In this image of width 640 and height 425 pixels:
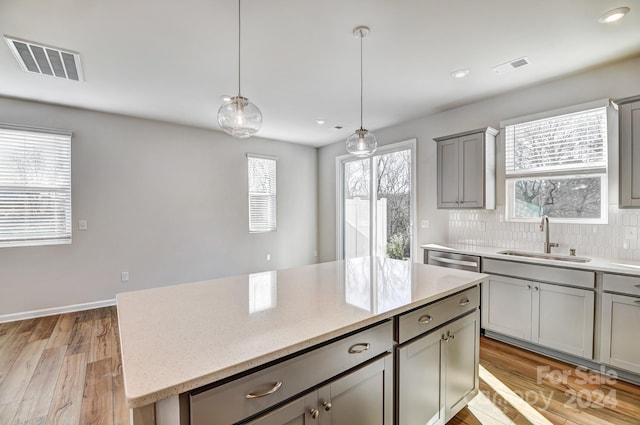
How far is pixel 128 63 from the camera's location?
110 inches

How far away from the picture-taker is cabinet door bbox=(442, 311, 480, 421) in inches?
71.3

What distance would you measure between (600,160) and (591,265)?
115 centimetres

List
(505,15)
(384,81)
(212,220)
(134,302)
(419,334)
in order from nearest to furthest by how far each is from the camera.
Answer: (134,302) → (419,334) → (505,15) → (384,81) → (212,220)

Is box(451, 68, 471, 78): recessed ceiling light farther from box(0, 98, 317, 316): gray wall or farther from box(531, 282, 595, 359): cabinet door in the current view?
box(0, 98, 317, 316): gray wall

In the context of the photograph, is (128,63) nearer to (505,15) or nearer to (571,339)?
(505,15)

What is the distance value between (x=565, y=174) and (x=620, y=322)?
1501 mm

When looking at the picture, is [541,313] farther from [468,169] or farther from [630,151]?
[468,169]

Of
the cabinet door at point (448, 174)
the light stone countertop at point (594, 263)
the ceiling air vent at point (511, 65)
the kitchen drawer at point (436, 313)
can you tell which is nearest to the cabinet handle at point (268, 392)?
the kitchen drawer at point (436, 313)

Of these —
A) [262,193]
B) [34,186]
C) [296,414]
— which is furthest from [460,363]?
[34,186]

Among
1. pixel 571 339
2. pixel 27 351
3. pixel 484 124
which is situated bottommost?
pixel 27 351

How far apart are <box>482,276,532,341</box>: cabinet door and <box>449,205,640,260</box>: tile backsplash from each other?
27.0 inches

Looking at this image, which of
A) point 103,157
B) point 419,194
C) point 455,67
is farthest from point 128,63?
point 419,194

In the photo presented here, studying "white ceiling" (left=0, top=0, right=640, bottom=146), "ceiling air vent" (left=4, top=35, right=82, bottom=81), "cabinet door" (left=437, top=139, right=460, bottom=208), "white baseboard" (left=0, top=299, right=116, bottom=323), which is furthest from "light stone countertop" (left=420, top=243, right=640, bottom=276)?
"white baseboard" (left=0, top=299, right=116, bottom=323)

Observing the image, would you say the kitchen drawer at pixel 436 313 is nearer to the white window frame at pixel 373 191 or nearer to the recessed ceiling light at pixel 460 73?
the recessed ceiling light at pixel 460 73
